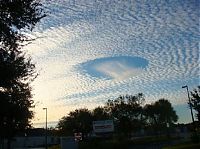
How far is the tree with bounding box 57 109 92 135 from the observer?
10438 cm

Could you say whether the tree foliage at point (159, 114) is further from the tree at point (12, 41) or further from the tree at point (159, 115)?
the tree at point (12, 41)

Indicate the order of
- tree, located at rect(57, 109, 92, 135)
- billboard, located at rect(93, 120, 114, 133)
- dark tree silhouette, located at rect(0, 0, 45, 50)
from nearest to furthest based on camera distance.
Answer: dark tree silhouette, located at rect(0, 0, 45, 50)
billboard, located at rect(93, 120, 114, 133)
tree, located at rect(57, 109, 92, 135)

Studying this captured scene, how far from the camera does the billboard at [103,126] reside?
8236 cm

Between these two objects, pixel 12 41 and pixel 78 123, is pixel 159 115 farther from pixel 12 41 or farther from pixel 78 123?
pixel 12 41

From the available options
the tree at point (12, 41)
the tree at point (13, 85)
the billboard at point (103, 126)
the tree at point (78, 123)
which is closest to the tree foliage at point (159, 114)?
the tree at point (78, 123)

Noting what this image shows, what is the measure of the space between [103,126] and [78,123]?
79.0 feet

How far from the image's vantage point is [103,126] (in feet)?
273

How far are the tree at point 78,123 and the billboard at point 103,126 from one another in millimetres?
20572

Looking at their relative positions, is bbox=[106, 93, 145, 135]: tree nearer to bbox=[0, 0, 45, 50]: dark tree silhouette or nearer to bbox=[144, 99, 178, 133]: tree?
bbox=[144, 99, 178, 133]: tree

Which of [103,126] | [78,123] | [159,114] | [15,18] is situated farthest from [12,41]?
[159,114]

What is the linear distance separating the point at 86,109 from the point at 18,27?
95.9m

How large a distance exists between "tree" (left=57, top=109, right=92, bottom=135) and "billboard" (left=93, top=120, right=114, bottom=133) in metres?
20.6

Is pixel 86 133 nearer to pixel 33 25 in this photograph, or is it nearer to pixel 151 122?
pixel 151 122

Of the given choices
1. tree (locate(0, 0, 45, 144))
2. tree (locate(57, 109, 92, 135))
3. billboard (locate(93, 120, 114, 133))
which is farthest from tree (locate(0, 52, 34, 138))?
tree (locate(57, 109, 92, 135))
